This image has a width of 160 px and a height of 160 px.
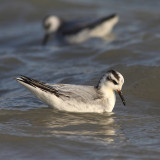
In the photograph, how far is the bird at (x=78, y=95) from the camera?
873 cm

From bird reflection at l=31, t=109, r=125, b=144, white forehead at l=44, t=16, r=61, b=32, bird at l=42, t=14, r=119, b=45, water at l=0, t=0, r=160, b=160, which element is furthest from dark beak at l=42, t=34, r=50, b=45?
bird reflection at l=31, t=109, r=125, b=144

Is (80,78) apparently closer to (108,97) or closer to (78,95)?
(108,97)

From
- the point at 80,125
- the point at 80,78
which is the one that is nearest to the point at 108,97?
the point at 80,125

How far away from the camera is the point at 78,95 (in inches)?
352

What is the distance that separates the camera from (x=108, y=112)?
9.11m

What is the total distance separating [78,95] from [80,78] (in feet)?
7.53

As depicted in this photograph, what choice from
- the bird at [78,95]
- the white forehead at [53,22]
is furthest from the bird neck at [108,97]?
the white forehead at [53,22]

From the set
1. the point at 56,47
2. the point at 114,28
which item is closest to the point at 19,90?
the point at 56,47

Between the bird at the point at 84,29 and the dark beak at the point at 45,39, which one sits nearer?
the bird at the point at 84,29

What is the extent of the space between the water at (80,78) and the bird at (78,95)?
0.50 feet

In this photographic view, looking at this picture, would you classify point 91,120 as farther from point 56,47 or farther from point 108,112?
point 56,47

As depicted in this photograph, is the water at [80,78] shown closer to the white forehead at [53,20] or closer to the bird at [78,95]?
the bird at [78,95]

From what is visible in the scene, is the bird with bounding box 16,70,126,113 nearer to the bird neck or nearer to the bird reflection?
the bird neck

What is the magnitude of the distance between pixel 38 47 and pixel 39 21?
3.52 metres
